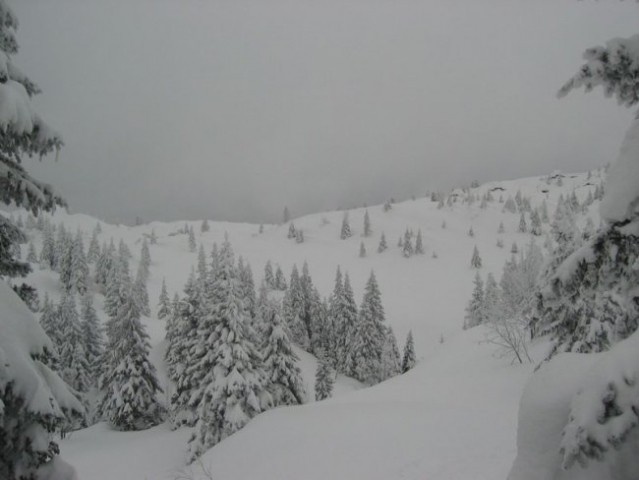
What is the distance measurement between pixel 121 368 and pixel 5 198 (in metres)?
33.6

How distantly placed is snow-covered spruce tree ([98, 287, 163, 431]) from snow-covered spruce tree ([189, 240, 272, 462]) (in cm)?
1296

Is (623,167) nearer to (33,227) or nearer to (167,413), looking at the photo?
(167,413)

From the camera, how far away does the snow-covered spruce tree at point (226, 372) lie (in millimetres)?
22828

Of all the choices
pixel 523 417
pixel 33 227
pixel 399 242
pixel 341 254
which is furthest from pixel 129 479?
pixel 33 227

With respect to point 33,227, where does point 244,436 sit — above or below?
below

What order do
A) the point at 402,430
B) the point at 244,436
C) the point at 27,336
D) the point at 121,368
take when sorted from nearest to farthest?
the point at 27,336
the point at 402,430
the point at 244,436
the point at 121,368

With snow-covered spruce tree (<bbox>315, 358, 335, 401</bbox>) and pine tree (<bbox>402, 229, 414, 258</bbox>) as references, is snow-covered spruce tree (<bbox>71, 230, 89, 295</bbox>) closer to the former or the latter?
snow-covered spruce tree (<bbox>315, 358, 335, 401</bbox>)

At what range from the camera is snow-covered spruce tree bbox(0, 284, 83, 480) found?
434 centimetres

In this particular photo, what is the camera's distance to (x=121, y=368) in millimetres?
34688

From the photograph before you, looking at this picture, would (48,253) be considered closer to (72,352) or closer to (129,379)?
(72,352)

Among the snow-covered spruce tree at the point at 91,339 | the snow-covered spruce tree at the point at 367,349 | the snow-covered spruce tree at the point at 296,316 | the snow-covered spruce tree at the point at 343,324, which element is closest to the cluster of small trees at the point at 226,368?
the snow-covered spruce tree at the point at 367,349

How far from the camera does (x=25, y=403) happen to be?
433 cm

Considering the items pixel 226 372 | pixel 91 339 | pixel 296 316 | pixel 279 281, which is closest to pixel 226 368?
pixel 226 372

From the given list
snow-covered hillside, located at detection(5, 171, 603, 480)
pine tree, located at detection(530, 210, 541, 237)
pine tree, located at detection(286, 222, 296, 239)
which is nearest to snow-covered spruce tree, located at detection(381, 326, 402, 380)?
snow-covered hillside, located at detection(5, 171, 603, 480)
